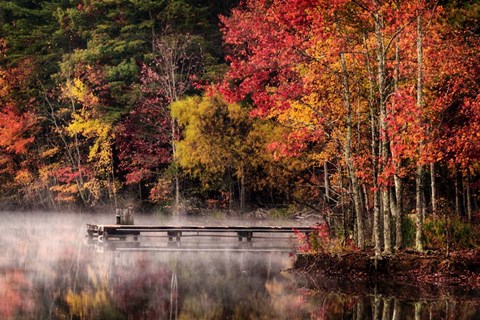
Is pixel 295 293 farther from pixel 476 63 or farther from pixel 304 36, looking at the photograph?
pixel 476 63

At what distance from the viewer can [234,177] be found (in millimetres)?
53375

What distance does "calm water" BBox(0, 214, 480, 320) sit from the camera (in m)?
18.2

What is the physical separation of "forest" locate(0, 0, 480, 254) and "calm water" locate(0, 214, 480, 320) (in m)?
4.38

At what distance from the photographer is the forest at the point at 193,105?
96.4 ft

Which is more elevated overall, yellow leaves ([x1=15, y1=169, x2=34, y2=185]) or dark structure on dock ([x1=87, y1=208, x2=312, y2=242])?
yellow leaves ([x1=15, y1=169, x2=34, y2=185])

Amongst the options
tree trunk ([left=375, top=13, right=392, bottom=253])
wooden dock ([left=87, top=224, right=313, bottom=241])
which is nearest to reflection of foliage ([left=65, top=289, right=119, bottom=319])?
tree trunk ([left=375, top=13, right=392, bottom=253])

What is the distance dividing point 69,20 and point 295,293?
45.0 metres

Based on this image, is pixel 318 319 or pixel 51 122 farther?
pixel 51 122

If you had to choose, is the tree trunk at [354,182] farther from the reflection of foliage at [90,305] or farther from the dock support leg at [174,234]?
the dock support leg at [174,234]

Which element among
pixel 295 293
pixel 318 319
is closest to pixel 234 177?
pixel 295 293

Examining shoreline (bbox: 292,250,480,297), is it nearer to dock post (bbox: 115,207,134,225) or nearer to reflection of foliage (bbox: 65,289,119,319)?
reflection of foliage (bbox: 65,289,119,319)

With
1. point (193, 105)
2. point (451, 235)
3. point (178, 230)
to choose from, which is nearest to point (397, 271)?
point (451, 235)

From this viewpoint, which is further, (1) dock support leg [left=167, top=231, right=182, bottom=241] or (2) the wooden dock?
(1) dock support leg [left=167, top=231, right=182, bottom=241]

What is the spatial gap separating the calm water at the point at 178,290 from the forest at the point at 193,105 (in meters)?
4.38
